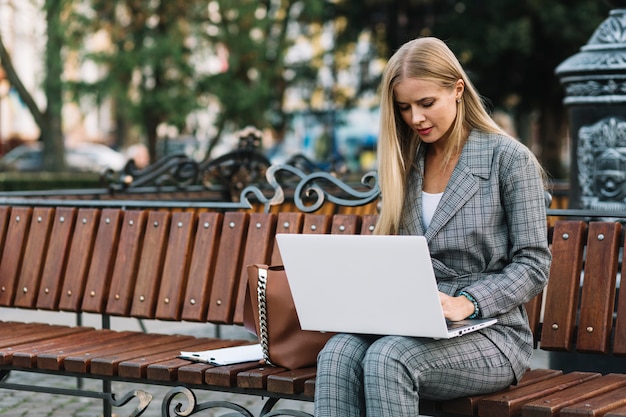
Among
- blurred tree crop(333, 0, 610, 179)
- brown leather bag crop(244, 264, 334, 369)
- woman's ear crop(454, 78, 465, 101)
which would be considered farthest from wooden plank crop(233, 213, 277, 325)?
blurred tree crop(333, 0, 610, 179)

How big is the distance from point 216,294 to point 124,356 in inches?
26.5

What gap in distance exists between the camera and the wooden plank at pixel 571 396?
3.60 meters

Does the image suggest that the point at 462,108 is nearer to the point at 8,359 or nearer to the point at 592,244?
the point at 592,244

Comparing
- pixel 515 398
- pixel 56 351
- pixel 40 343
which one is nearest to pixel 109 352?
pixel 56 351

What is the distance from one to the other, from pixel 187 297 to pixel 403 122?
5.06 feet

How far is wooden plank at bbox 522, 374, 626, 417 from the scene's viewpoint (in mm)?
3598

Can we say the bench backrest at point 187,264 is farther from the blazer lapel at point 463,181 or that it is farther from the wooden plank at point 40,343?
the blazer lapel at point 463,181

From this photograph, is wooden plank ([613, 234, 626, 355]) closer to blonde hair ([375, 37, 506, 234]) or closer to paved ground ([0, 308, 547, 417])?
blonde hair ([375, 37, 506, 234])

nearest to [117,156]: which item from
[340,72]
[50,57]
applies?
[340,72]

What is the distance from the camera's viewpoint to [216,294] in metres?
5.16

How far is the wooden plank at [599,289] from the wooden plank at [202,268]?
5.44ft

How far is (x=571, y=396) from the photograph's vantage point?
3773 mm

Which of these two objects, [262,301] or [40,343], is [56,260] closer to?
Answer: [40,343]

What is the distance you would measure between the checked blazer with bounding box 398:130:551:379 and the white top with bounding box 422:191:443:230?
0.19 ft
